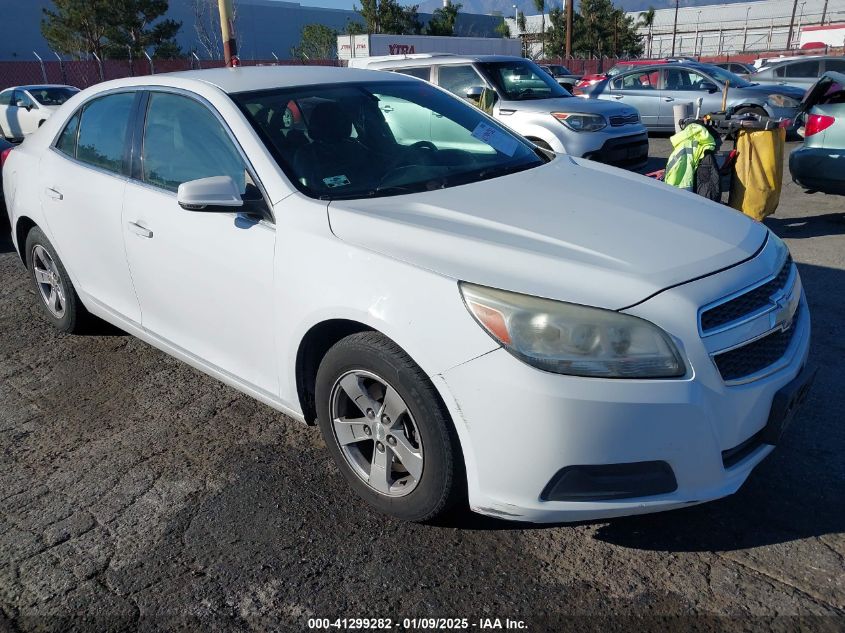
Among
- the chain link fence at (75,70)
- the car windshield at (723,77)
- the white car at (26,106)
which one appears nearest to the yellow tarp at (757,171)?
the car windshield at (723,77)

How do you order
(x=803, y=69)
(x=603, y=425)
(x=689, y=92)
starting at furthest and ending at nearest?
(x=803, y=69), (x=689, y=92), (x=603, y=425)

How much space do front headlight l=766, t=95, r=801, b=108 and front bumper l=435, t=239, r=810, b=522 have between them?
12941 mm

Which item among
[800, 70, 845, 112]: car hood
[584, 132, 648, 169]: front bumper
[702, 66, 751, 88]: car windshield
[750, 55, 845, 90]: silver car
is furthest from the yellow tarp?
[750, 55, 845, 90]: silver car

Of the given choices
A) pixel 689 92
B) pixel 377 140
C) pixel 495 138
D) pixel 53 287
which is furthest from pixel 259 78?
pixel 689 92

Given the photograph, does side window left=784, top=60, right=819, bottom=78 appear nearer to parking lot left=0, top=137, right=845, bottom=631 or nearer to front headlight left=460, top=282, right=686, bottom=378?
parking lot left=0, top=137, right=845, bottom=631

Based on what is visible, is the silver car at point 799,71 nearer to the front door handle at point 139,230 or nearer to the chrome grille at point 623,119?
the chrome grille at point 623,119

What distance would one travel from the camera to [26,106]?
1803cm

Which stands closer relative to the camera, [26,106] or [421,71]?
[421,71]

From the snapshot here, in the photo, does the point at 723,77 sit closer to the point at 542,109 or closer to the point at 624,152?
the point at 624,152

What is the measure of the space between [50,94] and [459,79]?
→ 44.5 feet

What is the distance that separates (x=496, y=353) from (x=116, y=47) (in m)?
35.3

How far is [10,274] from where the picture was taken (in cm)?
655

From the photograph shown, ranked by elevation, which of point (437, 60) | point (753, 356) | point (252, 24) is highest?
point (252, 24)

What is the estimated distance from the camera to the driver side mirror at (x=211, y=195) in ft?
9.48
